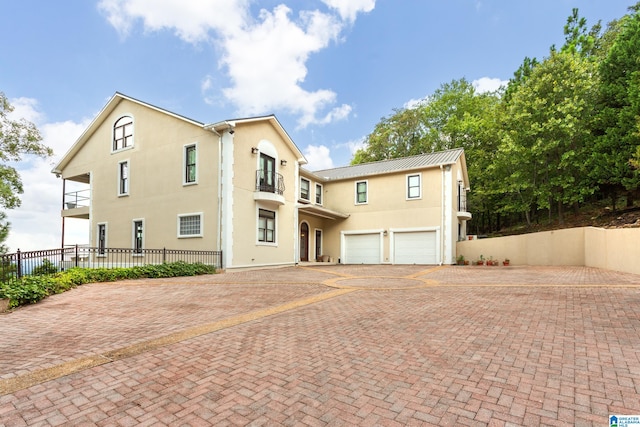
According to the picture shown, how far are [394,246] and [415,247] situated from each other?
1.33m

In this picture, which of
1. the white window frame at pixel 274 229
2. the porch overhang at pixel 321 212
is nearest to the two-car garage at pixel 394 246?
the porch overhang at pixel 321 212

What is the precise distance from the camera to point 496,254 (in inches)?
753

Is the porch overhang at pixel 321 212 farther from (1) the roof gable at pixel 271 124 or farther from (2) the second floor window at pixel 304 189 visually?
(1) the roof gable at pixel 271 124

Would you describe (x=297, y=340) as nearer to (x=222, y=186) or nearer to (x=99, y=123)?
(x=222, y=186)

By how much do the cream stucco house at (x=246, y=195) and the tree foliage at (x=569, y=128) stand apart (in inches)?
166

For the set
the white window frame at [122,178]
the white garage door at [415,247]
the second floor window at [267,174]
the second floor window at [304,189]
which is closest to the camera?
the second floor window at [267,174]

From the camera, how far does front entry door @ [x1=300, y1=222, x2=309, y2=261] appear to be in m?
21.0

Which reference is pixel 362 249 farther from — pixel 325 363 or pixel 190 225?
pixel 325 363

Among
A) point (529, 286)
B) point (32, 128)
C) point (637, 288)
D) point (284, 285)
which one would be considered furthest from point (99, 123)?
point (637, 288)

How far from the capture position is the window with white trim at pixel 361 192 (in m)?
21.9

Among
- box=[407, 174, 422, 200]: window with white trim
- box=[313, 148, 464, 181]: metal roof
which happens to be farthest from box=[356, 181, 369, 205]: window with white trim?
box=[407, 174, 422, 200]: window with white trim

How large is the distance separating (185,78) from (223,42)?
3.07 metres

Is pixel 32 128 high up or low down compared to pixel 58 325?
up

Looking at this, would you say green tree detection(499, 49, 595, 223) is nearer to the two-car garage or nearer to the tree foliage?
the tree foliage
